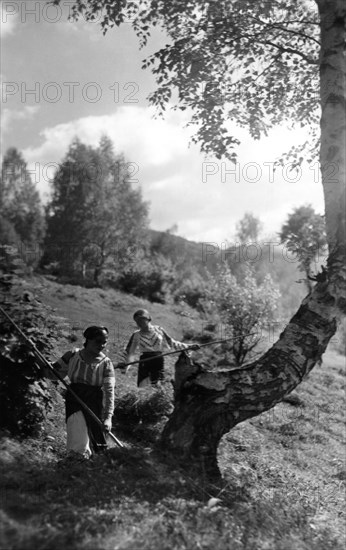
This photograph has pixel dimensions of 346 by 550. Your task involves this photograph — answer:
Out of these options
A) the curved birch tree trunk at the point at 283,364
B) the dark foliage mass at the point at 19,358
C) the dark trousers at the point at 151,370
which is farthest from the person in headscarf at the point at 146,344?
the curved birch tree trunk at the point at 283,364

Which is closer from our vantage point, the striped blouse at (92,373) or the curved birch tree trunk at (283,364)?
the curved birch tree trunk at (283,364)

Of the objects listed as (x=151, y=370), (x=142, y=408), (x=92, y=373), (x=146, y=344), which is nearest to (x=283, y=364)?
(x=92, y=373)

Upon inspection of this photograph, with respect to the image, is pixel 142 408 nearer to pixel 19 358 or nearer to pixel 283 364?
pixel 19 358

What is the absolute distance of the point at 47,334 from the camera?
20.6 feet

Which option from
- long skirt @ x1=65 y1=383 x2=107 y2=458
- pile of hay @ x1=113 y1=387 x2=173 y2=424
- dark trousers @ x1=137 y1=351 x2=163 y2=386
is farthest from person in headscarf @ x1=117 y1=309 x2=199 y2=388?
long skirt @ x1=65 y1=383 x2=107 y2=458

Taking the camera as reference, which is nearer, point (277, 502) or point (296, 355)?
point (277, 502)

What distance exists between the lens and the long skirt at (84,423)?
5598 millimetres

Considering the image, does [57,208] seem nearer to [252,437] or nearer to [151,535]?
[252,437]

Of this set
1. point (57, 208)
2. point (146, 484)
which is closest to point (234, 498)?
point (146, 484)

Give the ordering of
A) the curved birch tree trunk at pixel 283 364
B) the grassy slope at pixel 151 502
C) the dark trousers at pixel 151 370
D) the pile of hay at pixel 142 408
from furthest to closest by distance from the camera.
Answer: the dark trousers at pixel 151 370, the pile of hay at pixel 142 408, the curved birch tree trunk at pixel 283 364, the grassy slope at pixel 151 502

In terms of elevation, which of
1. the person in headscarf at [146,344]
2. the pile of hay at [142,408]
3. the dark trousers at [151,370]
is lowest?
the pile of hay at [142,408]

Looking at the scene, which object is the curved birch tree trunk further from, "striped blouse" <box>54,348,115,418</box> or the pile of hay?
the pile of hay

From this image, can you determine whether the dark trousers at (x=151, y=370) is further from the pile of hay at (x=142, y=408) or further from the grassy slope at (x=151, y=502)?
the grassy slope at (x=151, y=502)

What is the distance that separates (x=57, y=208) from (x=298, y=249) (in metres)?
34.8
